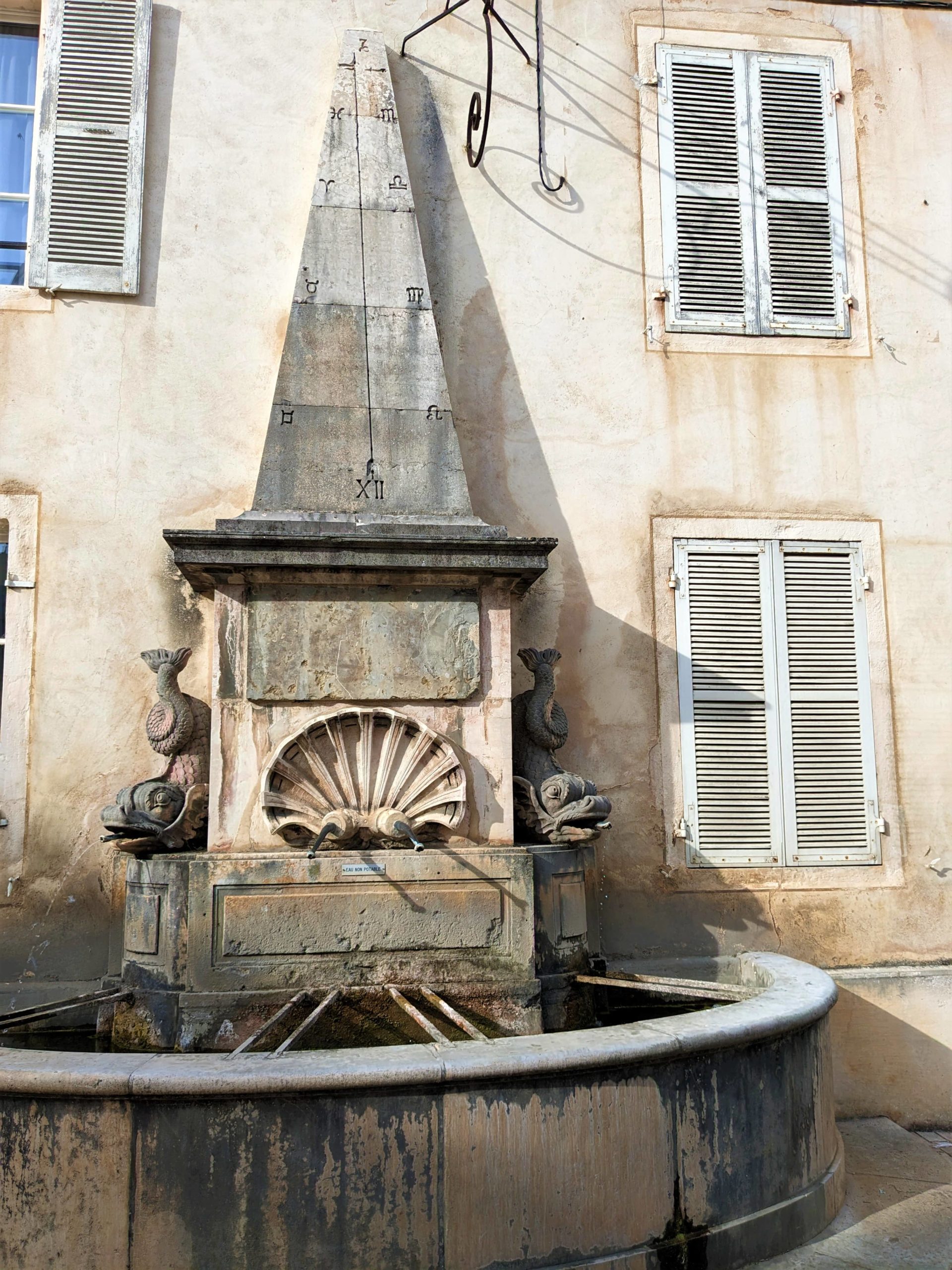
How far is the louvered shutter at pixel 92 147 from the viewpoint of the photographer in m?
5.81

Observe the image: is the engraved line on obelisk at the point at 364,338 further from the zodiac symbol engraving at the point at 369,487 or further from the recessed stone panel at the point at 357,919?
the recessed stone panel at the point at 357,919

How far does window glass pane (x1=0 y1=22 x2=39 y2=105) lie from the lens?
621cm

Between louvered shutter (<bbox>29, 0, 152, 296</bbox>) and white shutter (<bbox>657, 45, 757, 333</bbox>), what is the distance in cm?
293

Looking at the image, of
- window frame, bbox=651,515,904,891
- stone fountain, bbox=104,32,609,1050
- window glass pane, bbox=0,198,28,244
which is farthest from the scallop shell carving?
window glass pane, bbox=0,198,28,244

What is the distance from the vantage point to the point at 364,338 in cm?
514

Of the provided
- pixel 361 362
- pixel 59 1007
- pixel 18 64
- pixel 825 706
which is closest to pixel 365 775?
pixel 59 1007

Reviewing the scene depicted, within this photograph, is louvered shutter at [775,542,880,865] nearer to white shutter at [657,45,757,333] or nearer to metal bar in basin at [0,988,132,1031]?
white shutter at [657,45,757,333]

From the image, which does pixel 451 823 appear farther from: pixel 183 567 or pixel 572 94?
pixel 572 94

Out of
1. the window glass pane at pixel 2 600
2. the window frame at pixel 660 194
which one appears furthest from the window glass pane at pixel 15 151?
the window frame at pixel 660 194

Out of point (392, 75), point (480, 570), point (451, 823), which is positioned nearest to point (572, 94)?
point (392, 75)

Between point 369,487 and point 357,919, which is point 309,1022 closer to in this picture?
point 357,919

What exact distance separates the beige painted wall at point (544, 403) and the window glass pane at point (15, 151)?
0.77 meters

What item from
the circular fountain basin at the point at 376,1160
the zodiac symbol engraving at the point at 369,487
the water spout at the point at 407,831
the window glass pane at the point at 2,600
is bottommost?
the circular fountain basin at the point at 376,1160

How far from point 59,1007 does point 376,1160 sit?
1.64 meters
